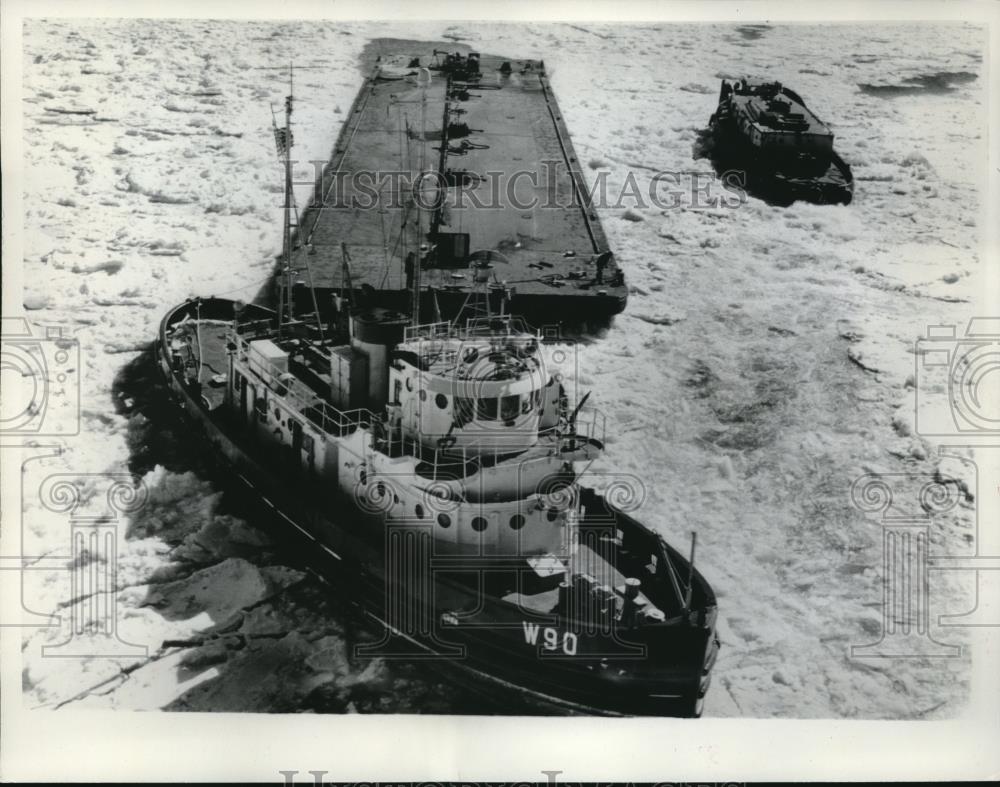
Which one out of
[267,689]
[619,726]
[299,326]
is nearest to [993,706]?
[619,726]

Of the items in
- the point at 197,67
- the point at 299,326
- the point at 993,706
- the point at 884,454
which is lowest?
the point at 993,706

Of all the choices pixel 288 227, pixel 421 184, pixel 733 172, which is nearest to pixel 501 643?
pixel 288 227

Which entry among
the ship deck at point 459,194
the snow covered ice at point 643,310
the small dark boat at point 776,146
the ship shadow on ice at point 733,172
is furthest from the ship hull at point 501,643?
the small dark boat at point 776,146

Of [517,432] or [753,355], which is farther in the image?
[753,355]

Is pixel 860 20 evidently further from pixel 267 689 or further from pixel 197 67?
pixel 267 689

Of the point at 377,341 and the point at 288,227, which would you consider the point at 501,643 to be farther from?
the point at 288,227

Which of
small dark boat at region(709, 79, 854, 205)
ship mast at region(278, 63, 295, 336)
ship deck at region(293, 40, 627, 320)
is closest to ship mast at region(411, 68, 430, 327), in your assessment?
ship deck at region(293, 40, 627, 320)

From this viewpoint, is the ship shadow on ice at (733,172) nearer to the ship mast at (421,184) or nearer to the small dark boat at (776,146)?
the small dark boat at (776,146)
